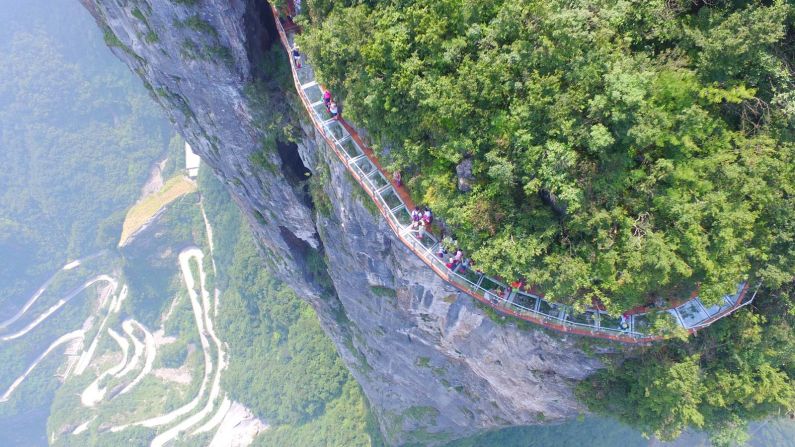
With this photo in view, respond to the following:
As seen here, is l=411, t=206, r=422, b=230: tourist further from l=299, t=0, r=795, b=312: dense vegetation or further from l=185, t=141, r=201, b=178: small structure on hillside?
l=185, t=141, r=201, b=178: small structure on hillside

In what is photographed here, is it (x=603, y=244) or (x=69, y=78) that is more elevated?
(x=69, y=78)

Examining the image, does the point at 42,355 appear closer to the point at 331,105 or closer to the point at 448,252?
the point at 331,105

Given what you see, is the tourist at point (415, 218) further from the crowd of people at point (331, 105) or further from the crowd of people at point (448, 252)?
the crowd of people at point (331, 105)

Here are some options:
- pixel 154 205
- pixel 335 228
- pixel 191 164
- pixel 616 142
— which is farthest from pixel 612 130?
pixel 191 164

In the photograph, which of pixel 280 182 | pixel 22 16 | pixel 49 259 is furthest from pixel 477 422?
pixel 22 16

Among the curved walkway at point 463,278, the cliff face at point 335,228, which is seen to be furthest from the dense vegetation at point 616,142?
the cliff face at point 335,228

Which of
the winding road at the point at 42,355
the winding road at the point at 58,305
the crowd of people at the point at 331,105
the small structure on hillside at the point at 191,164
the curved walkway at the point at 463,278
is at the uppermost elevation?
the crowd of people at the point at 331,105

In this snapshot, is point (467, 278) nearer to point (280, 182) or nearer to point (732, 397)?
point (732, 397)
